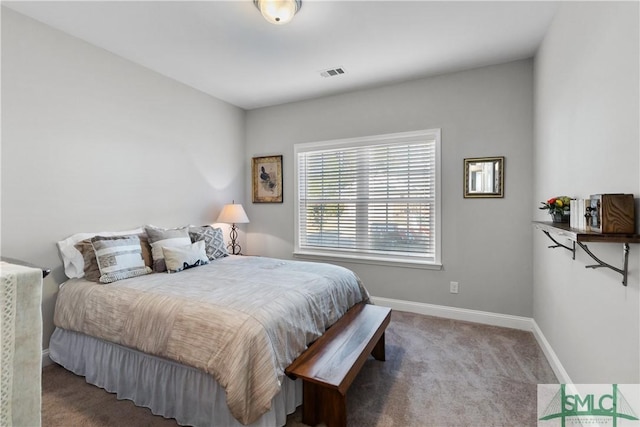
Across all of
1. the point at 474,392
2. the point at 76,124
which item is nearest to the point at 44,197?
the point at 76,124

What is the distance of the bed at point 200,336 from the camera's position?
58.7 inches

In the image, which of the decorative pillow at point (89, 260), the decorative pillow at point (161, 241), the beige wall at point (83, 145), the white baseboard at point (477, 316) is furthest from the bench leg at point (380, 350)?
the beige wall at point (83, 145)

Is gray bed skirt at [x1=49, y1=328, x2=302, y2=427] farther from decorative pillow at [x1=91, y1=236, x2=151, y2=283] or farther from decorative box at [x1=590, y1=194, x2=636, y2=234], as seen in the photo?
decorative box at [x1=590, y1=194, x2=636, y2=234]

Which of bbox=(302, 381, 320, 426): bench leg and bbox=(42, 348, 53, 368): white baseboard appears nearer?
bbox=(302, 381, 320, 426): bench leg

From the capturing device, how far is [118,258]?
2.34 metres

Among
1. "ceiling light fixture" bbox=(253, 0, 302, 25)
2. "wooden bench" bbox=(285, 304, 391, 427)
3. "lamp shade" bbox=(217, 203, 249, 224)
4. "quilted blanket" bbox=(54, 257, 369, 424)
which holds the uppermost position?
"ceiling light fixture" bbox=(253, 0, 302, 25)

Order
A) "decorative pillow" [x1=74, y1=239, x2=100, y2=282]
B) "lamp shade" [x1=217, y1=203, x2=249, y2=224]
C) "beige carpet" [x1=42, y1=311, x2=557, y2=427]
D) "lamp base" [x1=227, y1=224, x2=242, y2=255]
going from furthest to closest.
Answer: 1. "lamp base" [x1=227, y1=224, x2=242, y2=255]
2. "lamp shade" [x1=217, y1=203, x2=249, y2=224]
3. "decorative pillow" [x1=74, y1=239, x2=100, y2=282]
4. "beige carpet" [x1=42, y1=311, x2=557, y2=427]

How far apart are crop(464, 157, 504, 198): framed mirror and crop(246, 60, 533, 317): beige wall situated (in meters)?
0.06

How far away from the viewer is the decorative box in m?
1.20

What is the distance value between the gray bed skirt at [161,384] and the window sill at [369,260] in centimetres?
200

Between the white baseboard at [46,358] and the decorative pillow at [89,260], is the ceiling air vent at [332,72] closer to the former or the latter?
the decorative pillow at [89,260]

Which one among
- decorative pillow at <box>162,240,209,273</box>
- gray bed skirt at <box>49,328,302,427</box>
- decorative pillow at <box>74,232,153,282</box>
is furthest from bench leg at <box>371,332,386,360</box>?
decorative pillow at <box>74,232,153,282</box>

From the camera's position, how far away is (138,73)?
3.03 meters

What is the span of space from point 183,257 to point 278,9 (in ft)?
7.01
